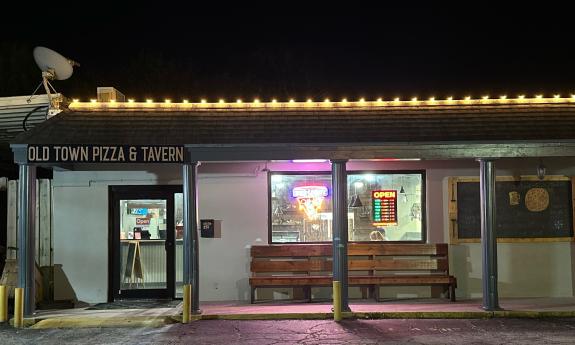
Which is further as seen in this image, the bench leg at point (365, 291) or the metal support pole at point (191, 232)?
the bench leg at point (365, 291)

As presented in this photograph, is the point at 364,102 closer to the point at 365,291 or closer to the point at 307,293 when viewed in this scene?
→ the point at 365,291

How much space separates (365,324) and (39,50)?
23.5ft

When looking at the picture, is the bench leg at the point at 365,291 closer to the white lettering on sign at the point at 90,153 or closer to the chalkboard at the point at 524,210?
the chalkboard at the point at 524,210

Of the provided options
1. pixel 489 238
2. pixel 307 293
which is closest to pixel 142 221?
pixel 307 293

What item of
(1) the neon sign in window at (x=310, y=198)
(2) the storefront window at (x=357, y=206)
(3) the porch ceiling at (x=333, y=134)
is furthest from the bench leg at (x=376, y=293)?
(3) the porch ceiling at (x=333, y=134)

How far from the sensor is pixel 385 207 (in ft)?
37.2

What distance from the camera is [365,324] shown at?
901cm

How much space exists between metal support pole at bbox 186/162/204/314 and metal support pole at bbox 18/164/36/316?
7.99 ft

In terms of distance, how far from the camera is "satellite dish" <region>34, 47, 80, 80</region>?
10062 mm

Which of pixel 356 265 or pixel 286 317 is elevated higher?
pixel 356 265

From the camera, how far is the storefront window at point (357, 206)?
37.1 ft

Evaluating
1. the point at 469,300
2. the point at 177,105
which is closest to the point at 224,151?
the point at 177,105

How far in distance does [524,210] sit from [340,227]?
4.03 m

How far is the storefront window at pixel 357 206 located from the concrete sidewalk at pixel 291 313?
150cm
